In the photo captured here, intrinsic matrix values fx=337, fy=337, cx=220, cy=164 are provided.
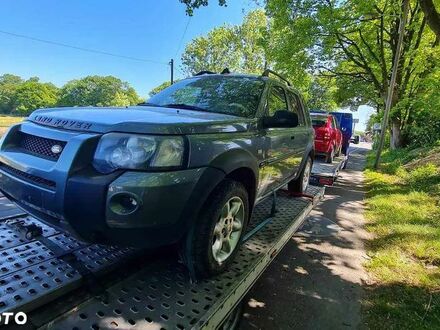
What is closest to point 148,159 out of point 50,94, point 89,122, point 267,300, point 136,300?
point 89,122

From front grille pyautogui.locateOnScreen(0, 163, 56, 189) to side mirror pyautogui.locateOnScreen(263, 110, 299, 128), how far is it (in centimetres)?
201

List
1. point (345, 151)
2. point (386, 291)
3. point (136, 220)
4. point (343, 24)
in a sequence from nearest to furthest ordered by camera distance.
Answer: point (136, 220)
point (386, 291)
point (343, 24)
point (345, 151)

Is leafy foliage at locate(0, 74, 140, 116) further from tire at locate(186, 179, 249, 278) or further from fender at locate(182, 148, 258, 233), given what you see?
fender at locate(182, 148, 258, 233)

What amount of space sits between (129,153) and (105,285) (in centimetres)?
94

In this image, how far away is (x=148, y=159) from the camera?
214 centimetres

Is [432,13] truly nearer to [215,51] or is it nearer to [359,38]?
[359,38]

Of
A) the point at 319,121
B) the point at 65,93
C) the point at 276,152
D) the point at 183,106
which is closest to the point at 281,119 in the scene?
the point at 276,152

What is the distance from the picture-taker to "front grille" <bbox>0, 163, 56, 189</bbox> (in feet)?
7.04

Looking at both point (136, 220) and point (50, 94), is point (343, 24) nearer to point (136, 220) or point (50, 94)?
point (136, 220)

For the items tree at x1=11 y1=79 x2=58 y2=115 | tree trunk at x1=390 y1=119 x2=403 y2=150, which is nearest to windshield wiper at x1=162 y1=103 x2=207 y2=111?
tree trunk at x1=390 y1=119 x2=403 y2=150

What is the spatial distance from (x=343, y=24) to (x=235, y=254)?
13.2 m

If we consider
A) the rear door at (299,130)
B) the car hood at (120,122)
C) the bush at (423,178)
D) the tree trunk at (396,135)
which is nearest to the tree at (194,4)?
the rear door at (299,130)

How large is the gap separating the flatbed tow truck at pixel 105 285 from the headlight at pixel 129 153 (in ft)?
2.52

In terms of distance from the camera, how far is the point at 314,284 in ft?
12.9
